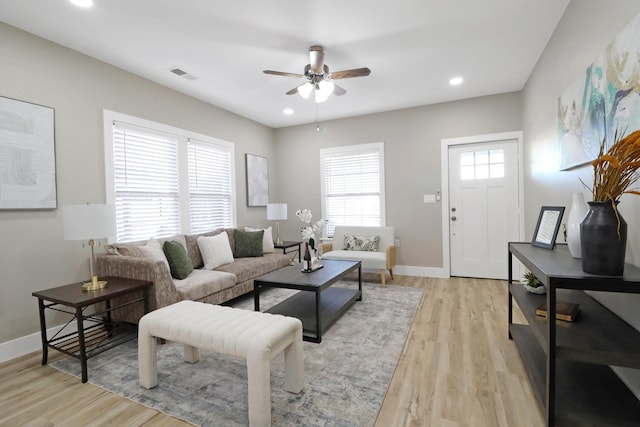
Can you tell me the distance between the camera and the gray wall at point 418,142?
4477mm

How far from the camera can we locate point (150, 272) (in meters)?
2.67

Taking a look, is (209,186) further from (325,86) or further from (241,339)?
(241,339)

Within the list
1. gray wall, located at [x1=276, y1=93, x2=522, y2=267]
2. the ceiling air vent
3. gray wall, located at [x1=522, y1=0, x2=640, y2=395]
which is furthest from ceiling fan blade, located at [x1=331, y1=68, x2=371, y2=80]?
gray wall, located at [x1=276, y1=93, x2=522, y2=267]

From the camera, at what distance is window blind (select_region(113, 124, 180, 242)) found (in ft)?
10.9

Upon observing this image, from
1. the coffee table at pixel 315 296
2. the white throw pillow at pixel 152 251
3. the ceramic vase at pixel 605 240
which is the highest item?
the ceramic vase at pixel 605 240

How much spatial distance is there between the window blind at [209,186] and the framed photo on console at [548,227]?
3929mm

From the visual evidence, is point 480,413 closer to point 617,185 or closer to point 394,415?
point 394,415

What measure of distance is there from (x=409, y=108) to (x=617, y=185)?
3.90 metres

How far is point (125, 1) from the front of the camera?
2258mm

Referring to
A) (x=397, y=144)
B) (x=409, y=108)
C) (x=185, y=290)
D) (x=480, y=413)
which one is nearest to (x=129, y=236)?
(x=185, y=290)

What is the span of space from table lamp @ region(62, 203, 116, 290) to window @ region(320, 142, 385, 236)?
12.1ft

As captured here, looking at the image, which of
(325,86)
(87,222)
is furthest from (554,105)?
(87,222)

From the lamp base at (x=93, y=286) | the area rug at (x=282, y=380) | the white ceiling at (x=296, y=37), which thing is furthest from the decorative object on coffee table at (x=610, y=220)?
the lamp base at (x=93, y=286)

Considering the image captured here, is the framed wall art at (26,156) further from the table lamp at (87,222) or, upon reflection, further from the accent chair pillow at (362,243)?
the accent chair pillow at (362,243)
